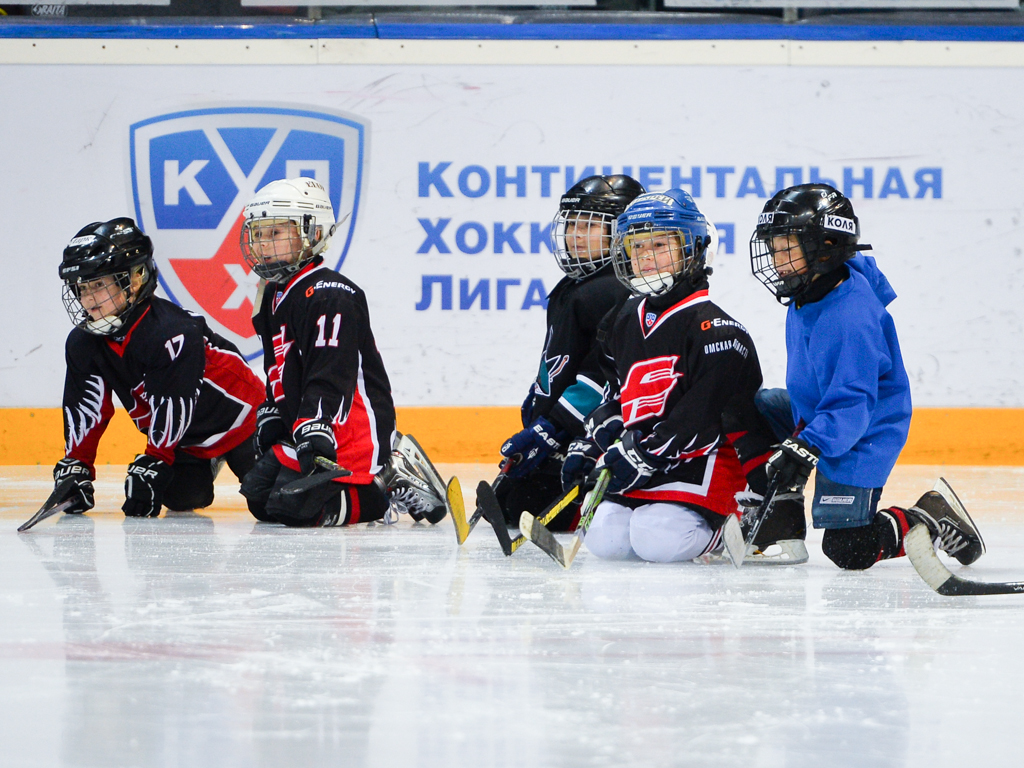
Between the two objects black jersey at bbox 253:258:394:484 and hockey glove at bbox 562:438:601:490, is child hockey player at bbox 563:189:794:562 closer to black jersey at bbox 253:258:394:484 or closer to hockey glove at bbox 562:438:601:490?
hockey glove at bbox 562:438:601:490

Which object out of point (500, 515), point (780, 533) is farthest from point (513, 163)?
point (780, 533)

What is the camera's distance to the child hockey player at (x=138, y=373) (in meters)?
3.37

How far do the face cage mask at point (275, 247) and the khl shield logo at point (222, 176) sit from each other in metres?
1.89

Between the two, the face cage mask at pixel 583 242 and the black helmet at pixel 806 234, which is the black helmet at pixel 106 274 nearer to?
the face cage mask at pixel 583 242

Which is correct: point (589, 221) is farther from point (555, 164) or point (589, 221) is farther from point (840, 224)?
point (555, 164)

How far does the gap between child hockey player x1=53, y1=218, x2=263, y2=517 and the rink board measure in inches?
64.7

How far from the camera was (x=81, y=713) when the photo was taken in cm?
137

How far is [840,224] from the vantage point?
102 inches

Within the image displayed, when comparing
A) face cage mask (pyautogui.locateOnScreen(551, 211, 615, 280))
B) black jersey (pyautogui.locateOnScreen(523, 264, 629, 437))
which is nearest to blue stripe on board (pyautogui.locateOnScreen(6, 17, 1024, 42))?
face cage mask (pyautogui.locateOnScreen(551, 211, 615, 280))

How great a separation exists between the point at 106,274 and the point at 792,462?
2.02 metres

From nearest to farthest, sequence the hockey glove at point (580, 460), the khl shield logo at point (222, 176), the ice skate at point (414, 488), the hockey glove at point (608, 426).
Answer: the hockey glove at point (608, 426)
the hockey glove at point (580, 460)
the ice skate at point (414, 488)
the khl shield logo at point (222, 176)

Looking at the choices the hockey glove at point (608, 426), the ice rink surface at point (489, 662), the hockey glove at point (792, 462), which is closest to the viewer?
the ice rink surface at point (489, 662)

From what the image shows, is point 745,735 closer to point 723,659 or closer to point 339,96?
point 723,659

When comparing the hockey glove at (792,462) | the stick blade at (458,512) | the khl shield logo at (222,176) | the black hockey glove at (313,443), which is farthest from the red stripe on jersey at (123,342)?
the hockey glove at (792,462)
